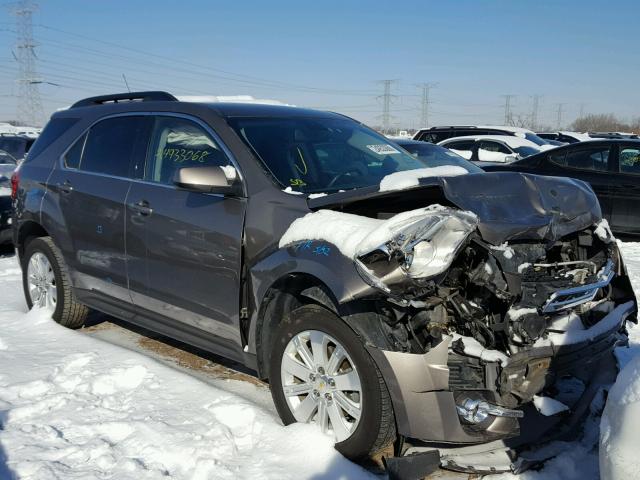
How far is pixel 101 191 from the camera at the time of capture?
453 centimetres

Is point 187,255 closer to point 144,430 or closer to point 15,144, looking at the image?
point 144,430

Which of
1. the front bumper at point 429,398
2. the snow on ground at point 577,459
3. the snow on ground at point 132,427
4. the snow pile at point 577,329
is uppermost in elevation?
the snow pile at point 577,329

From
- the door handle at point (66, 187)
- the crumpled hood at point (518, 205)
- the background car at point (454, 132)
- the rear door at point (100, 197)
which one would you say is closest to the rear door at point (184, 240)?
the rear door at point (100, 197)

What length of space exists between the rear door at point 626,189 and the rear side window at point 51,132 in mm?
7522

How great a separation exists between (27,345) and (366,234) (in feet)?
10.3

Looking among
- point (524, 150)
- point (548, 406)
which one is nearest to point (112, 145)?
point (548, 406)

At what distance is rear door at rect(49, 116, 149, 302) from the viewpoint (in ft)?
14.5

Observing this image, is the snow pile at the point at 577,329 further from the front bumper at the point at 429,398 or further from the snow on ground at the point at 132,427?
the snow on ground at the point at 132,427

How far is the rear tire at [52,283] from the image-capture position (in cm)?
514

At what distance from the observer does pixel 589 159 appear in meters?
9.57

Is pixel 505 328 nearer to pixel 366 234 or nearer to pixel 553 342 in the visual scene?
pixel 553 342

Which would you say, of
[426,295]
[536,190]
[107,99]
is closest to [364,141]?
[536,190]

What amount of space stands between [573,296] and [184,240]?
223 centimetres

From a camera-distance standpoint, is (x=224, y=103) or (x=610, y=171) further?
(x=610, y=171)
